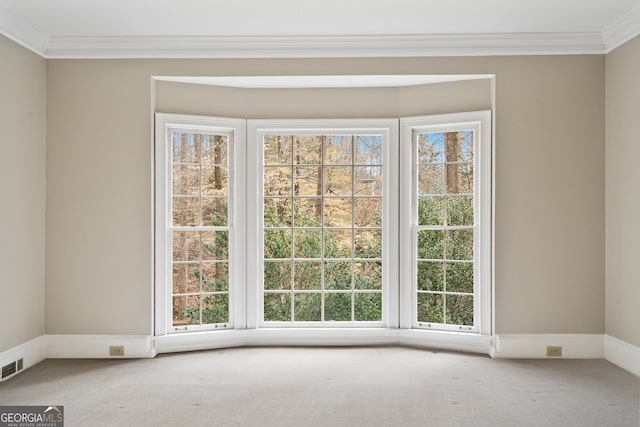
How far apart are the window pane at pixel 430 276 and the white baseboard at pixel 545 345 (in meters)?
0.75

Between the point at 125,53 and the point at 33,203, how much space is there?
1562 millimetres

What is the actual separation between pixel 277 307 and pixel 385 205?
1496 millimetres

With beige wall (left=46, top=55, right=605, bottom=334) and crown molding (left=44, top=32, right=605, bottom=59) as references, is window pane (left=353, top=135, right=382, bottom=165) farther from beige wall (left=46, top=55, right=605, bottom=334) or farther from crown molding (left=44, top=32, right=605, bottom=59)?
crown molding (left=44, top=32, right=605, bottom=59)

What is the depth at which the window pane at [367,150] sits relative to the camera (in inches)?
221

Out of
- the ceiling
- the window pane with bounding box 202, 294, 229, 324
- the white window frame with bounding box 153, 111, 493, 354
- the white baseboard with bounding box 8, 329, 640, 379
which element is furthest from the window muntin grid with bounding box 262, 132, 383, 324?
the ceiling

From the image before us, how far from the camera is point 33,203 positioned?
489 cm

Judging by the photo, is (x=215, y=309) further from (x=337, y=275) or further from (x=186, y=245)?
(x=337, y=275)

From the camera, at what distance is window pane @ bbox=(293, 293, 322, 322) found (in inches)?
222

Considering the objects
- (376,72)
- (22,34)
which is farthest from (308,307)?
(22,34)

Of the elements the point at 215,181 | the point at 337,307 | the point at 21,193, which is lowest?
the point at 337,307

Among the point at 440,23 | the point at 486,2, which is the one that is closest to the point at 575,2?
the point at 486,2

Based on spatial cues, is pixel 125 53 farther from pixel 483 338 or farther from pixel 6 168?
pixel 483 338

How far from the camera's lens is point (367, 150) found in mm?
5625

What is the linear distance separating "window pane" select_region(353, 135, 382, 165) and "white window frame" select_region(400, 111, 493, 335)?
24 cm
